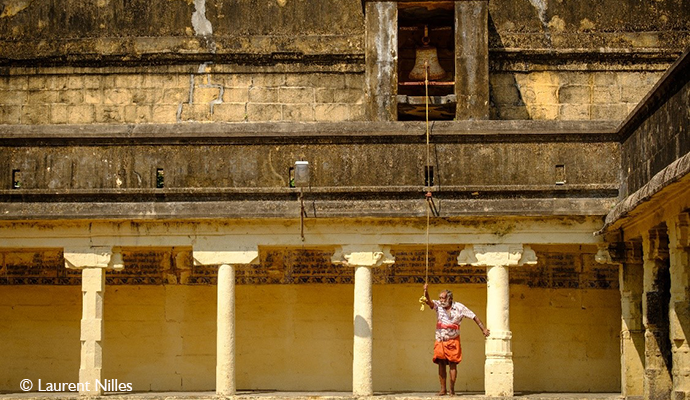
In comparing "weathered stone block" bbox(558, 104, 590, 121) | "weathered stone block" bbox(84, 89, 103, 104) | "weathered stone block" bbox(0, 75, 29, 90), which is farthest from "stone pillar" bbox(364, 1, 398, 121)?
"weathered stone block" bbox(0, 75, 29, 90)

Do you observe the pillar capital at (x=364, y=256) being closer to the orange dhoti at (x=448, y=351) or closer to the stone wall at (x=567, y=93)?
the orange dhoti at (x=448, y=351)


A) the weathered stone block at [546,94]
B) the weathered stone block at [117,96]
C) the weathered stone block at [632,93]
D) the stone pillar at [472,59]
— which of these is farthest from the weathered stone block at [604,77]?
the weathered stone block at [117,96]

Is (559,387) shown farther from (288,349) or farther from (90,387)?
(90,387)

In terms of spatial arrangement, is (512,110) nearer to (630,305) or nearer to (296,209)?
(630,305)

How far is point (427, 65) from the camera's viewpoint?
1867 centimetres

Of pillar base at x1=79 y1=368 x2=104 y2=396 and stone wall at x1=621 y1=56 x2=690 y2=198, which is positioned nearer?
stone wall at x1=621 y1=56 x2=690 y2=198

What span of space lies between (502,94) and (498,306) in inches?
159

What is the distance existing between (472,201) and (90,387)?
16.8 ft

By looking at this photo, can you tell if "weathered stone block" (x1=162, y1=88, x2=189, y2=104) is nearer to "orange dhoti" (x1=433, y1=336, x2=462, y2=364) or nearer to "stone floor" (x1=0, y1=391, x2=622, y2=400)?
"stone floor" (x1=0, y1=391, x2=622, y2=400)

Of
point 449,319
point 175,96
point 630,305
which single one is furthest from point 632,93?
point 175,96

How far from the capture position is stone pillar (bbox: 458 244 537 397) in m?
16.5

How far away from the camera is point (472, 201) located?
16.6m

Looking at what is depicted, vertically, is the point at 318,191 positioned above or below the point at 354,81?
below

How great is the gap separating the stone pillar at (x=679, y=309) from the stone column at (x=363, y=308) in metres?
3.56
